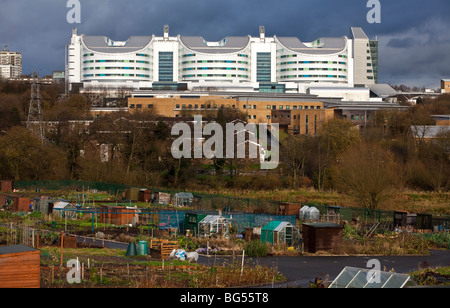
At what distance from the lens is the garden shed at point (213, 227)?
2312cm

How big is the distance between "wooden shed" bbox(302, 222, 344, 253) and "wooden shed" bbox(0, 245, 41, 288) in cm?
998

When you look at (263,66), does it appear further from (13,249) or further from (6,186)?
(13,249)

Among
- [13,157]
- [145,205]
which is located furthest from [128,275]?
[13,157]

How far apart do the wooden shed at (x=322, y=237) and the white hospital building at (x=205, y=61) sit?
88.6 meters

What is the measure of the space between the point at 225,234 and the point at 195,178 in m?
22.8

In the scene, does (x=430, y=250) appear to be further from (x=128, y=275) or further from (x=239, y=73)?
(x=239, y=73)

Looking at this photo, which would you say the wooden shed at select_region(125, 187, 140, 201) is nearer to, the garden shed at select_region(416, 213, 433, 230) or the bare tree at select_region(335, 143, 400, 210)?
the bare tree at select_region(335, 143, 400, 210)

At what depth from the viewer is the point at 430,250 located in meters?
22.1

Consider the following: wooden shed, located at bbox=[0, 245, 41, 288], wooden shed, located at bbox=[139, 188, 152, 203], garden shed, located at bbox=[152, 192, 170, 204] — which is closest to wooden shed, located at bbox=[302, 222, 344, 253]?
wooden shed, located at bbox=[0, 245, 41, 288]

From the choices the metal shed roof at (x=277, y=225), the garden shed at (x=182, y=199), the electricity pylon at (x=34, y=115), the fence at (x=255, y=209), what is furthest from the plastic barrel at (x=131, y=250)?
the electricity pylon at (x=34, y=115)

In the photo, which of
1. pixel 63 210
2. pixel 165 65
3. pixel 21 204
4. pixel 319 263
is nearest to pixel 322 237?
pixel 319 263

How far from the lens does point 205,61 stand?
112 meters

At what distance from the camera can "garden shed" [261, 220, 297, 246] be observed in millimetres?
21672

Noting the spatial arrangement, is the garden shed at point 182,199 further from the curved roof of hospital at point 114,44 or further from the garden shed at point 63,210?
the curved roof of hospital at point 114,44
